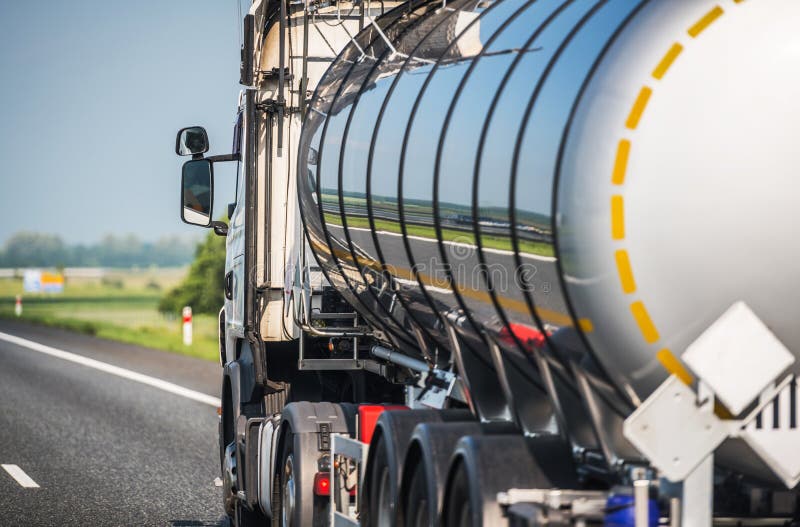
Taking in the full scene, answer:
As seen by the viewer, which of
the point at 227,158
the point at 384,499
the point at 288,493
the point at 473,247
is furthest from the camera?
the point at 227,158

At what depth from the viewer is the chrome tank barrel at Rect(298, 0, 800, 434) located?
4215 mm

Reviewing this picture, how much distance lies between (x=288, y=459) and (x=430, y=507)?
3.27 meters

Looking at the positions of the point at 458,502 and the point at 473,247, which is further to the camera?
the point at 473,247

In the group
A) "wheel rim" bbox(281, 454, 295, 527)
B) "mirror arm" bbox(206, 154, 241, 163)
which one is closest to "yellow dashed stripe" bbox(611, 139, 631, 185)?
"wheel rim" bbox(281, 454, 295, 527)

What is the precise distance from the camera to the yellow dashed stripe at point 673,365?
171 inches

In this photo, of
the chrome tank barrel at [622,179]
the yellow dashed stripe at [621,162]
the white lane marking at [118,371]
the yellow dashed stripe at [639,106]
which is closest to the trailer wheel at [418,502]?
the chrome tank barrel at [622,179]

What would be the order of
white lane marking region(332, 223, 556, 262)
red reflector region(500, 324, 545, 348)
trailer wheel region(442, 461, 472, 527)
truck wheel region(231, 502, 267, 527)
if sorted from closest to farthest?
white lane marking region(332, 223, 556, 262) < red reflector region(500, 324, 545, 348) < trailer wheel region(442, 461, 472, 527) < truck wheel region(231, 502, 267, 527)

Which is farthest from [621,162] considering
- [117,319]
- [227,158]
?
[117,319]

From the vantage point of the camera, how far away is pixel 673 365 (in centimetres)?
436

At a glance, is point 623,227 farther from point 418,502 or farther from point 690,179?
point 418,502

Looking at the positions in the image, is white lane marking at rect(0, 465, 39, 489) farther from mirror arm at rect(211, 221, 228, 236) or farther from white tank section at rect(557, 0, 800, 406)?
white tank section at rect(557, 0, 800, 406)

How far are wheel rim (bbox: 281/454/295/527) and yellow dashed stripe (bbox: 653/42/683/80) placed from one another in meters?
4.57

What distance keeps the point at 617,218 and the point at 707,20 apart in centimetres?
63

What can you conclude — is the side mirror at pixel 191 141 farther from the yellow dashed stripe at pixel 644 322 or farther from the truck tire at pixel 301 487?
the yellow dashed stripe at pixel 644 322
